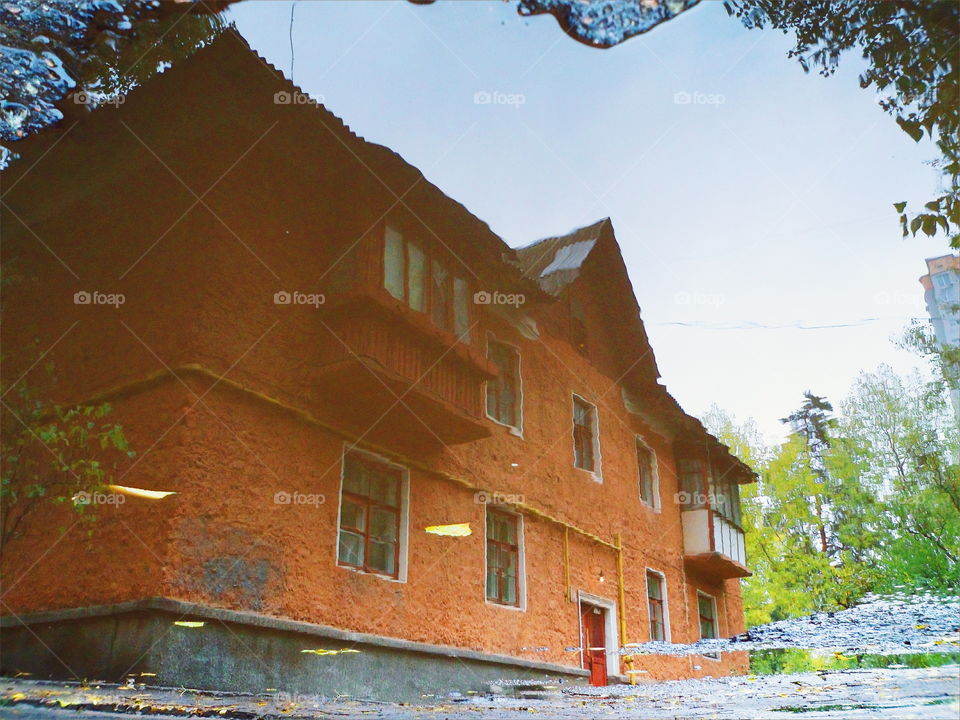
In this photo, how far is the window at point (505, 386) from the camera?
11.4m

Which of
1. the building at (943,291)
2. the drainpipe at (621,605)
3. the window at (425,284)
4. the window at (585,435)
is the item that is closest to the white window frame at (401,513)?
the window at (425,284)

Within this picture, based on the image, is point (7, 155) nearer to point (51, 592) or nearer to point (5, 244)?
point (5, 244)

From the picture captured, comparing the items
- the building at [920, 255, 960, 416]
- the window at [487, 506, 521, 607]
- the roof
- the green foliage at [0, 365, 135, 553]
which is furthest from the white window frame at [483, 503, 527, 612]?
the building at [920, 255, 960, 416]

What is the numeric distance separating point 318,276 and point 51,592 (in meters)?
3.94

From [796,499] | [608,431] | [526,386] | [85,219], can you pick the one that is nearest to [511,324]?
[526,386]

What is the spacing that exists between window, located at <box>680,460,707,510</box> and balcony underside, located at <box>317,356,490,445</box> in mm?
6755

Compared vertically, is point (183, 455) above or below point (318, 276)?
below

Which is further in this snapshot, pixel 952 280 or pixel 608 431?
pixel 608 431

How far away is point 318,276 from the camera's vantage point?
8.76m

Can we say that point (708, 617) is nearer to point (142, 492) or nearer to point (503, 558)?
point (503, 558)

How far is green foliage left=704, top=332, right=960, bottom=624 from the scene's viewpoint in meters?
5.94

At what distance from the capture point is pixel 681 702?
14.6 feet

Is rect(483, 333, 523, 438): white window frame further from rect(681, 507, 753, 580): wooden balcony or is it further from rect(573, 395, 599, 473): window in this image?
rect(681, 507, 753, 580): wooden balcony

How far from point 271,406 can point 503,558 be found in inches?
168
